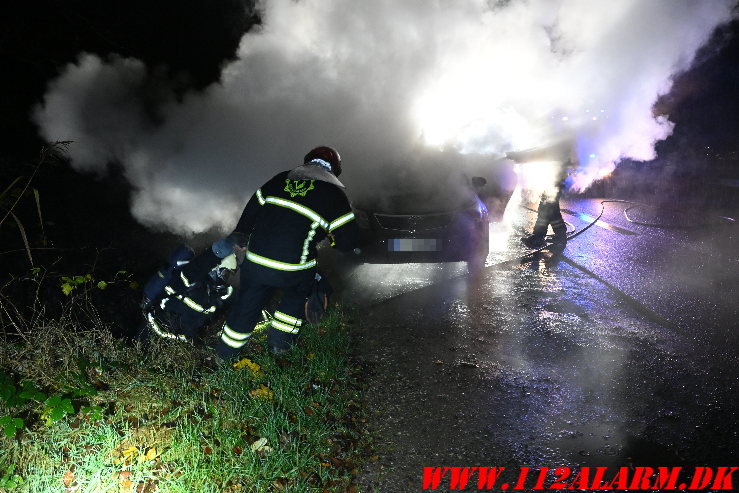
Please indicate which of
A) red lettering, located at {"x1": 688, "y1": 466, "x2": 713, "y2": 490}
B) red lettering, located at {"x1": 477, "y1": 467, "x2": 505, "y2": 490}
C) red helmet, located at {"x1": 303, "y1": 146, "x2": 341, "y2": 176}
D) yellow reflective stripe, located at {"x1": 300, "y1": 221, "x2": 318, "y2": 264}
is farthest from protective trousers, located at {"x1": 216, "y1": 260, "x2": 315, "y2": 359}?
red lettering, located at {"x1": 688, "y1": 466, "x2": 713, "y2": 490}

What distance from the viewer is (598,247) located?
7.38 m

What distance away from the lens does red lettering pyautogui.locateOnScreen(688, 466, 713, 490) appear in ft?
7.77

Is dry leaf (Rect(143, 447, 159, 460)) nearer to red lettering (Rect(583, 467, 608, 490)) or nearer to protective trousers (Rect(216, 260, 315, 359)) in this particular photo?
protective trousers (Rect(216, 260, 315, 359))

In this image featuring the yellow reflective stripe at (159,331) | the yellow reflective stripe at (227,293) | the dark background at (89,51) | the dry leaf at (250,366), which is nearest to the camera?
the dry leaf at (250,366)

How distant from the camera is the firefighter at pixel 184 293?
3.59 metres

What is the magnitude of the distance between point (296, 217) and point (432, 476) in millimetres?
1974

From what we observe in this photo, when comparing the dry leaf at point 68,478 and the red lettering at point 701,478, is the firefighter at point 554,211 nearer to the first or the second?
the red lettering at point 701,478

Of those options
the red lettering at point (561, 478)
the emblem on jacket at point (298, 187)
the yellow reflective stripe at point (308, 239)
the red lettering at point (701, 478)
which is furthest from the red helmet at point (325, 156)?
the red lettering at point (701, 478)

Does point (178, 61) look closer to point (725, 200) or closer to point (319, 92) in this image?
point (319, 92)

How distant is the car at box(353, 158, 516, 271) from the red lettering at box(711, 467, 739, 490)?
3.27 m

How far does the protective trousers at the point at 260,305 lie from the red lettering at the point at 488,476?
1.78 meters

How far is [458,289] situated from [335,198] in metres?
2.57

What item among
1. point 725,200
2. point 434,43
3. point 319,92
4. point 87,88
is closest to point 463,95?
point 434,43

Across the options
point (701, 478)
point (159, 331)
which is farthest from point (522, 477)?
point (159, 331)
